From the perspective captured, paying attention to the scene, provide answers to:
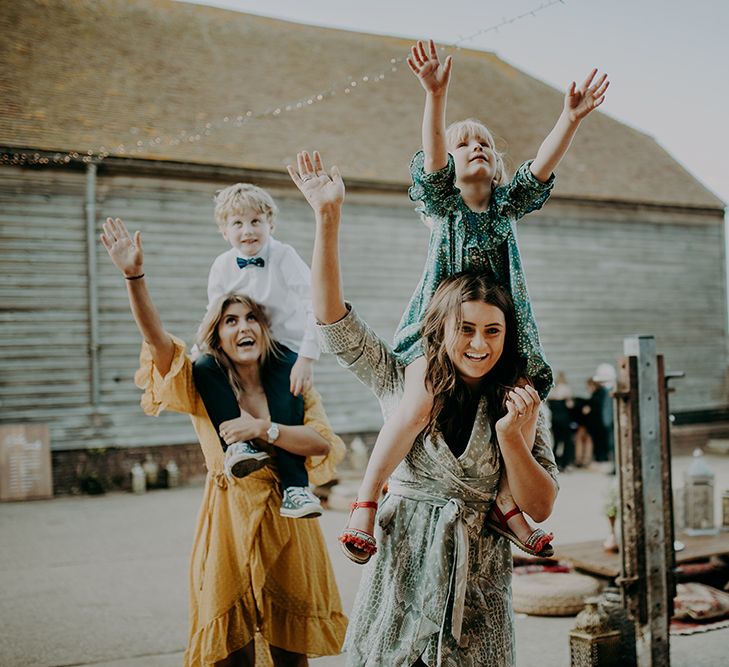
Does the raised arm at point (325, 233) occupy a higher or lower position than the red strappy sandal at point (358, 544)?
higher

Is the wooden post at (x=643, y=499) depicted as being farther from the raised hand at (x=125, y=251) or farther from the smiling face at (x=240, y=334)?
the raised hand at (x=125, y=251)

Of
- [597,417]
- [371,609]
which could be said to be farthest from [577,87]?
[597,417]

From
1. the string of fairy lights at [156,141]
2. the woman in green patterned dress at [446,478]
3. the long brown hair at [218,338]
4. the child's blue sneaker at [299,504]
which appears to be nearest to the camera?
the woman in green patterned dress at [446,478]

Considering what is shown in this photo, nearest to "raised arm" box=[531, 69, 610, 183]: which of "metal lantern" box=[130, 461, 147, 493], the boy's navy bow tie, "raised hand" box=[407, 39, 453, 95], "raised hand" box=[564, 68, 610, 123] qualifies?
"raised hand" box=[564, 68, 610, 123]

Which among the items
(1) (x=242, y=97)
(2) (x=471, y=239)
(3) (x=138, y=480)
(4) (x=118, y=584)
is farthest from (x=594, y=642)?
(1) (x=242, y=97)

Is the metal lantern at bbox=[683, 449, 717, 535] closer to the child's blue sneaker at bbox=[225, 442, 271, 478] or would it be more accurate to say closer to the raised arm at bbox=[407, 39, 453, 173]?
the child's blue sneaker at bbox=[225, 442, 271, 478]

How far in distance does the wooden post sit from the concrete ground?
0.55m

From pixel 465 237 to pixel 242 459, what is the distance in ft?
3.79

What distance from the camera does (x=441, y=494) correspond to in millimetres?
2547

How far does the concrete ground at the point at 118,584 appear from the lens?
15.9 ft

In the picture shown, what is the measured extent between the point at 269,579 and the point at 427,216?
4.96ft

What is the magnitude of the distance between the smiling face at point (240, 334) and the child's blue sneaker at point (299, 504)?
1.78ft

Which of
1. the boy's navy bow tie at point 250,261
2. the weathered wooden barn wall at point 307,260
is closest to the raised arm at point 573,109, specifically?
the boy's navy bow tie at point 250,261

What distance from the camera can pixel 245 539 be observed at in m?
3.23
